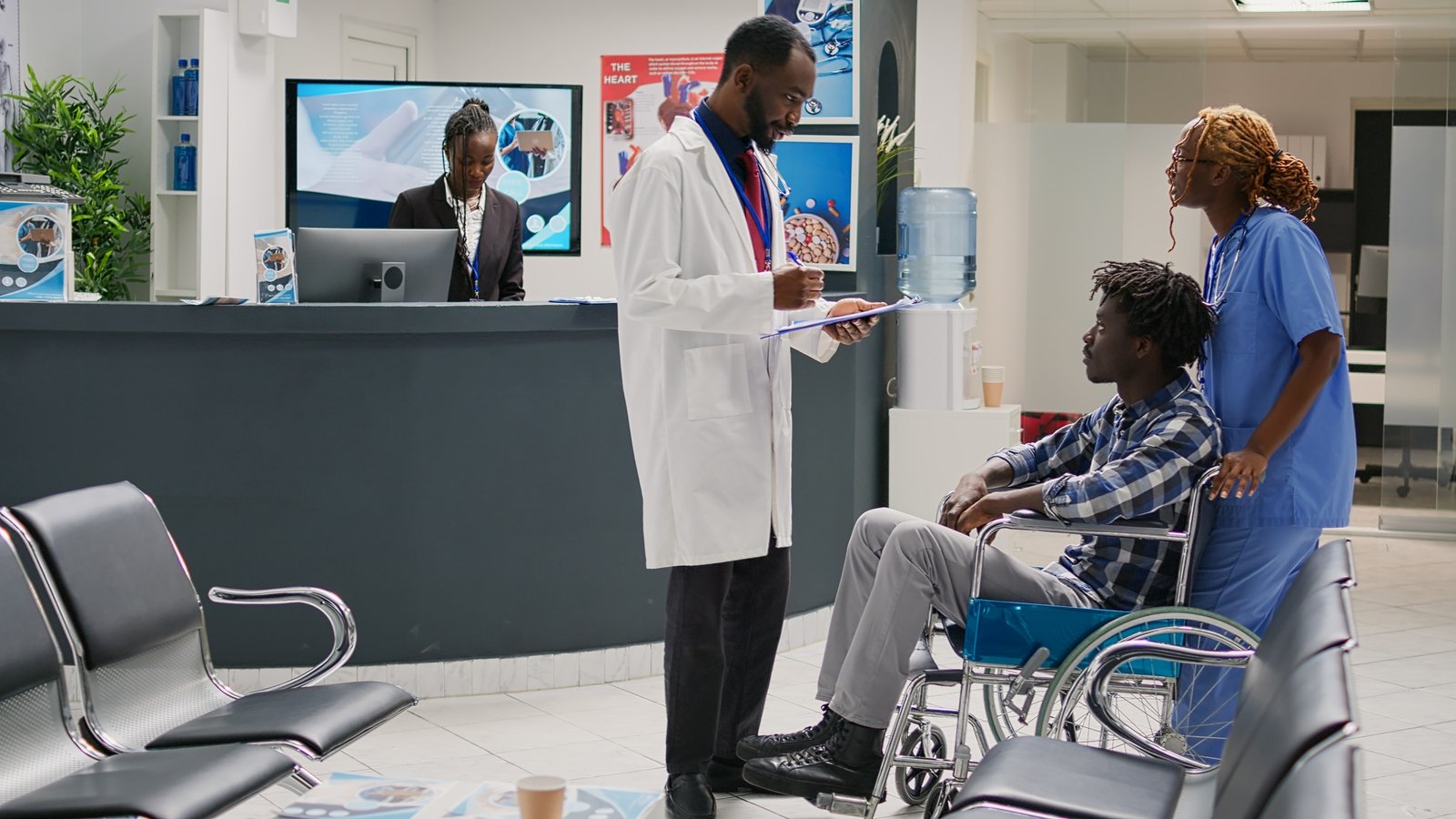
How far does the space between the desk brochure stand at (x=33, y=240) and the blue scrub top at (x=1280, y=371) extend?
2.89 metres

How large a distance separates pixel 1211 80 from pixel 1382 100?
1.31 m

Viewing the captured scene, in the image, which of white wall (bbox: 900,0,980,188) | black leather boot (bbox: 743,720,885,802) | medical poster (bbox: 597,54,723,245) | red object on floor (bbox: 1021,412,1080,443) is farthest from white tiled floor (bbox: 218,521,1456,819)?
medical poster (bbox: 597,54,723,245)

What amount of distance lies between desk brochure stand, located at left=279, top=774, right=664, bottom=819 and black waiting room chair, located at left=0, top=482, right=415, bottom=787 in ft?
1.09

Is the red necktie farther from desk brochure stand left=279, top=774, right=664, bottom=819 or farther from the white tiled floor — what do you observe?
desk brochure stand left=279, top=774, right=664, bottom=819

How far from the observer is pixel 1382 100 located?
1125 centimetres

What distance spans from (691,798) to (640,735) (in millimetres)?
715

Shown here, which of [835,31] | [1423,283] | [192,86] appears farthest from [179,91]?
[1423,283]

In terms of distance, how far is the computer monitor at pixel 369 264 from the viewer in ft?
12.8

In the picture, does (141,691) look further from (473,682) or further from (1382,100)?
(1382,100)

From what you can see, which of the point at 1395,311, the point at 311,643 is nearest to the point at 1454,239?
the point at 1395,311

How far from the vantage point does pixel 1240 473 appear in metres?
2.65

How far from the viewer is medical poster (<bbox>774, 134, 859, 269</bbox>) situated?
4762 mm

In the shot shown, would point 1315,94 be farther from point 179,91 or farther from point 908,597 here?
point 908,597

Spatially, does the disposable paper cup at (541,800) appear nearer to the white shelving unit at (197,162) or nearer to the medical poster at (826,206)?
the medical poster at (826,206)
